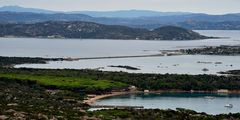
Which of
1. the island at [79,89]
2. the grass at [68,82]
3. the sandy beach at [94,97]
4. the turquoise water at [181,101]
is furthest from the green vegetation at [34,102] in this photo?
the turquoise water at [181,101]

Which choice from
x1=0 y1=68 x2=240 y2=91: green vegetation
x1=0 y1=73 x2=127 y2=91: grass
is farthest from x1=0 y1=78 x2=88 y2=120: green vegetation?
x1=0 y1=68 x2=240 y2=91: green vegetation

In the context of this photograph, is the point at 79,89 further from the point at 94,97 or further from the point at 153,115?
the point at 153,115

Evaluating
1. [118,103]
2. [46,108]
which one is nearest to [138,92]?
[118,103]

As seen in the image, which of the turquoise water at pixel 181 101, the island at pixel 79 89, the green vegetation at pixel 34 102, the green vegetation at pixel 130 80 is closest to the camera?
the green vegetation at pixel 34 102

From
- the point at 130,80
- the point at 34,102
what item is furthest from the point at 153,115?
the point at 130,80

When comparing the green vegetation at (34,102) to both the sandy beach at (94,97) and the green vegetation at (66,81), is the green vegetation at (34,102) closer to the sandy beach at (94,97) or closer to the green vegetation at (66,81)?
the sandy beach at (94,97)

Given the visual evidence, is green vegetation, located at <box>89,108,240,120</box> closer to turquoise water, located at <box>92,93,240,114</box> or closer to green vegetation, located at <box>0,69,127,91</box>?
turquoise water, located at <box>92,93,240,114</box>

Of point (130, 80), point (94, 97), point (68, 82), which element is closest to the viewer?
point (94, 97)

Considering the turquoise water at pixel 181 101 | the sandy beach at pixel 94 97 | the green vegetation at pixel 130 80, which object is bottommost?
the turquoise water at pixel 181 101
